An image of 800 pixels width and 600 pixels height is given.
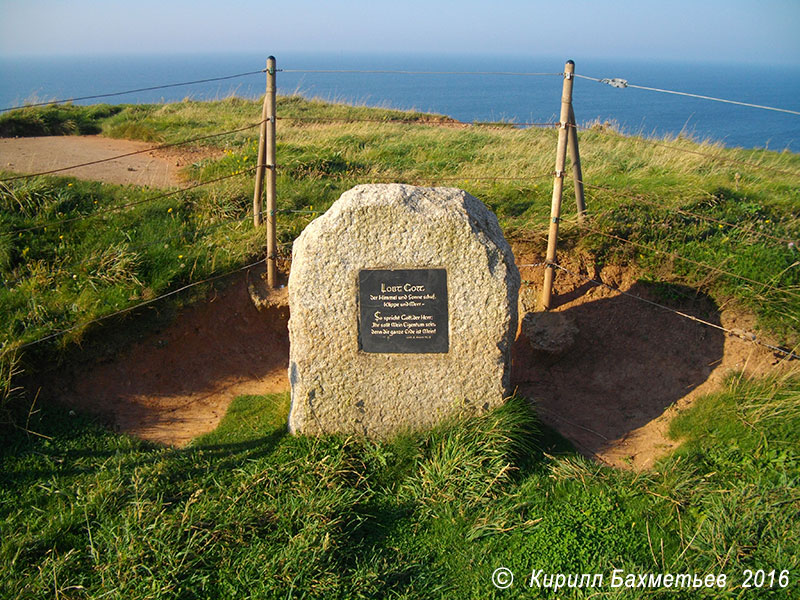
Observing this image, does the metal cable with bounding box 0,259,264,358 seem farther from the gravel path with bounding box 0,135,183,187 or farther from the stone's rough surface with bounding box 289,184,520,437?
the gravel path with bounding box 0,135,183,187

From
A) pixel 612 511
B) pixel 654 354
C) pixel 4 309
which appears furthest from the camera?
pixel 654 354

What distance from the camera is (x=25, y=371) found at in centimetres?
516

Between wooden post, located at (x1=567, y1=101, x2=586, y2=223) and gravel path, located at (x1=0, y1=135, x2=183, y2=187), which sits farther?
gravel path, located at (x1=0, y1=135, x2=183, y2=187)

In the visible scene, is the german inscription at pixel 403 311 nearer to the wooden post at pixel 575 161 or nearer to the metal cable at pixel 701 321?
the metal cable at pixel 701 321

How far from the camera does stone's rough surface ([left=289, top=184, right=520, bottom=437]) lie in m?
4.48

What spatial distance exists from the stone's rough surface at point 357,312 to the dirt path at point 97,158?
454 cm

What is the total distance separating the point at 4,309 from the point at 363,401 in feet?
11.3

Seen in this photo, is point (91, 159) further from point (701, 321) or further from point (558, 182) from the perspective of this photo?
point (701, 321)

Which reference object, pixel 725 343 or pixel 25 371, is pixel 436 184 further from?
pixel 25 371

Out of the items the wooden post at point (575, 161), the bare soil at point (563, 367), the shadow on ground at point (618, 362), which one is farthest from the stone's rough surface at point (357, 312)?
the wooden post at point (575, 161)

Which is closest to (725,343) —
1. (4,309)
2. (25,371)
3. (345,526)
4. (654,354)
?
(654,354)

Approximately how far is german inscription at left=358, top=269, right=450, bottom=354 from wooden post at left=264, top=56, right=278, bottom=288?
2.02m

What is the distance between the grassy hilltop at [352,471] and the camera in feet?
11.9

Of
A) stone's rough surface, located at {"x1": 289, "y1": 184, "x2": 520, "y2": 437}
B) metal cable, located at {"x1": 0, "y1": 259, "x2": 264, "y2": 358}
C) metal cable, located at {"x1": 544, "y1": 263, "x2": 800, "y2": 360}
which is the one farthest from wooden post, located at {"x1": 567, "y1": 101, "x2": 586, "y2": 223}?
metal cable, located at {"x1": 0, "y1": 259, "x2": 264, "y2": 358}
